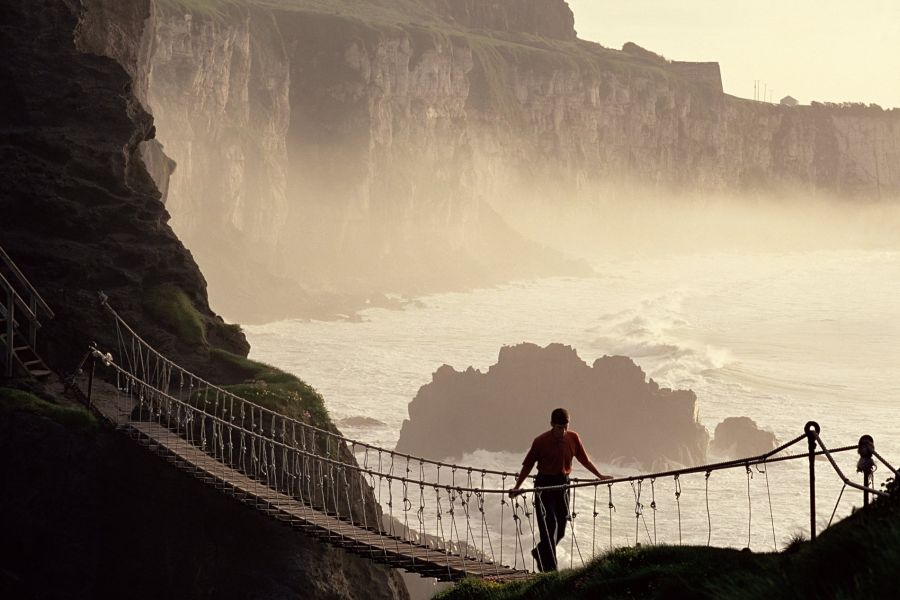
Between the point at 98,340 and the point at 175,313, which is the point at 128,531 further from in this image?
the point at 175,313

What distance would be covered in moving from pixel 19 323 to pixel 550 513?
1127 cm

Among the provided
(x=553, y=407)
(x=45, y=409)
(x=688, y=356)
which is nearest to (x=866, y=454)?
(x=45, y=409)

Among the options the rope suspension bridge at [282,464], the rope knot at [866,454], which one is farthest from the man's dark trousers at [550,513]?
the rope knot at [866,454]

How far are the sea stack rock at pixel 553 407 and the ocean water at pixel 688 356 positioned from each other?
1323 mm

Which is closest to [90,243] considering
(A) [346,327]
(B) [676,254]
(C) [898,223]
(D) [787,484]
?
(D) [787,484]

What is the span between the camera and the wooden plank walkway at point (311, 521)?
12547 mm

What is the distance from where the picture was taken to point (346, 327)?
8000 cm

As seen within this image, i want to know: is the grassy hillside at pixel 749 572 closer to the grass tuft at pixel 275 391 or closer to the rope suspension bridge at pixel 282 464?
the rope suspension bridge at pixel 282 464

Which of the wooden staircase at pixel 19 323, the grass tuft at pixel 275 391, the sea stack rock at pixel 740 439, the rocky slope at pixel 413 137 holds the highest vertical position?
the rocky slope at pixel 413 137

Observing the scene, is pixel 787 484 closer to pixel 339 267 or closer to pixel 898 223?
pixel 339 267

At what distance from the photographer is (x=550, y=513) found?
1110 centimetres

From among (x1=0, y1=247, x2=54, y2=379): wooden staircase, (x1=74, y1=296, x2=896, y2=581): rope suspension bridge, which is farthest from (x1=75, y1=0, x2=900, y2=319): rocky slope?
(x1=74, y1=296, x2=896, y2=581): rope suspension bridge

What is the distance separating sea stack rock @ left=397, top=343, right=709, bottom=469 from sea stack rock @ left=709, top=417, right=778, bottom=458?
4.58ft

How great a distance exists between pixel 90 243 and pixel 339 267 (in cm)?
8047
